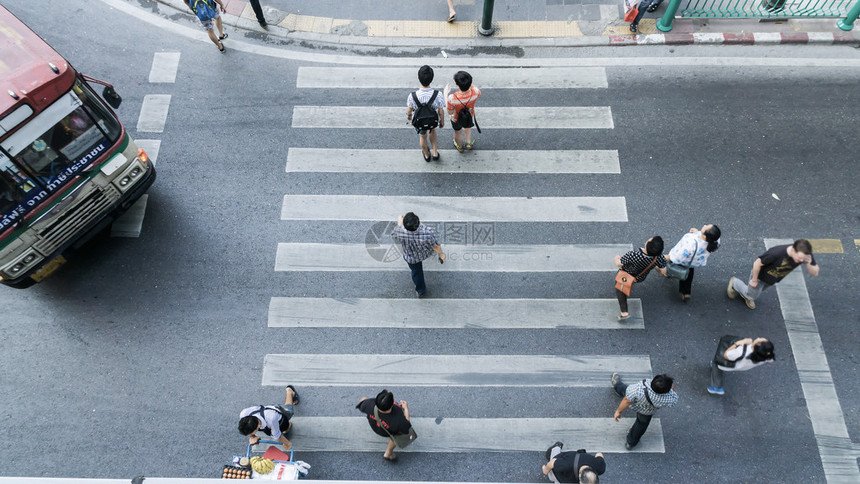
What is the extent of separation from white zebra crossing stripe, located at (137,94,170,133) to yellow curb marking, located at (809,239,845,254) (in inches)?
405

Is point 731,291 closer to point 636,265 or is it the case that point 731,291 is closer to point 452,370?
point 636,265

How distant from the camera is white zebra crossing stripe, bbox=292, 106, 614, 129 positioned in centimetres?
904

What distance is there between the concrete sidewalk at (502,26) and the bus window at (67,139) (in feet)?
13.5

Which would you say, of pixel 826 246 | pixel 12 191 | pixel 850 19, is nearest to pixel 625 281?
pixel 826 246

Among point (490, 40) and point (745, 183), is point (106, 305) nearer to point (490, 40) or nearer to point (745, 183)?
point (490, 40)

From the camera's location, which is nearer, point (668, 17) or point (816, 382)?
point (816, 382)

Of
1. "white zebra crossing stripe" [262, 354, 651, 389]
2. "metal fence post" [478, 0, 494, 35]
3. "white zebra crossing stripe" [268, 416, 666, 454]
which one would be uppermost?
"metal fence post" [478, 0, 494, 35]

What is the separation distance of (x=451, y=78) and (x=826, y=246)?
6319mm

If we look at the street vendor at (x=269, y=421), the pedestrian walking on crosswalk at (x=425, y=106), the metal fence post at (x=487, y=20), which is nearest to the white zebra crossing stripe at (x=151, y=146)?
the pedestrian walking on crosswalk at (x=425, y=106)

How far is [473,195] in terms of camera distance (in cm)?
845

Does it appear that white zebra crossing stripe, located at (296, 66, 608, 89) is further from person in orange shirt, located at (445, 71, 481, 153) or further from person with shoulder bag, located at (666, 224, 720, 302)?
person with shoulder bag, located at (666, 224, 720, 302)

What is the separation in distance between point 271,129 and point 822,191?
343 inches

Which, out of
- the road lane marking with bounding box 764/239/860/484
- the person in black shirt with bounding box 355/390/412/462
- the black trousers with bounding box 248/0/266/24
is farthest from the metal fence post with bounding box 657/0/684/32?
the person in black shirt with bounding box 355/390/412/462

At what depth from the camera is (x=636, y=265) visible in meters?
6.72
